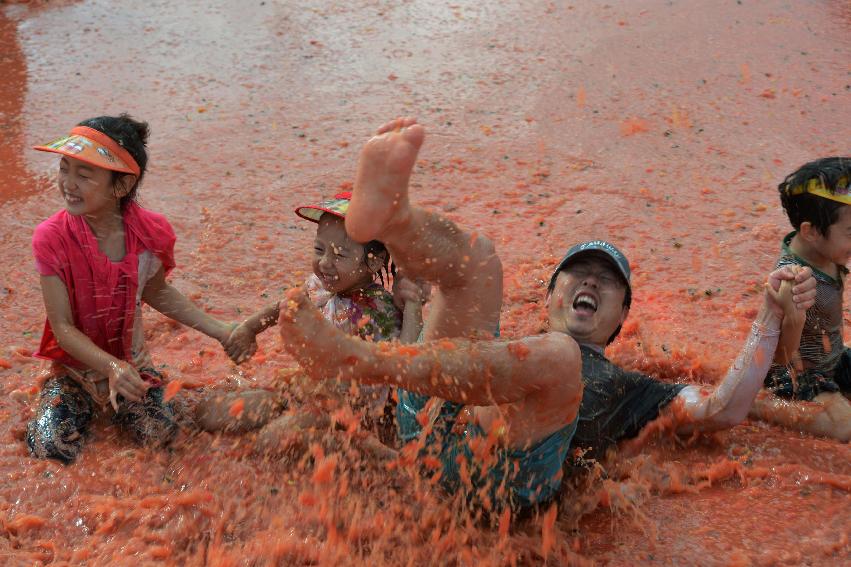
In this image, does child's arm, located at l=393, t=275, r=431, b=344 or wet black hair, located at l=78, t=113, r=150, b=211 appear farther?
child's arm, located at l=393, t=275, r=431, b=344

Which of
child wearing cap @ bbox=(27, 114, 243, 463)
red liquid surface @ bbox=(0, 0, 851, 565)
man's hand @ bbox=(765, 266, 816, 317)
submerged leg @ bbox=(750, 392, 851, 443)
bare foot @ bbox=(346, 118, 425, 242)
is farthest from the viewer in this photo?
submerged leg @ bbox=(750, 392, 851, 443)

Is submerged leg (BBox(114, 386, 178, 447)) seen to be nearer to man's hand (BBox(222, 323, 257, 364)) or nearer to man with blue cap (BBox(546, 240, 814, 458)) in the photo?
man's hand (BBox(222, 323, 257, 364))

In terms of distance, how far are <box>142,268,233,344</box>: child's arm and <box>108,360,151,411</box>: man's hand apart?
0.47 m

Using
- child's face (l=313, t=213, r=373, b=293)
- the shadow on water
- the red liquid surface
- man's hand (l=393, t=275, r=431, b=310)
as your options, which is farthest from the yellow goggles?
the shadow on water

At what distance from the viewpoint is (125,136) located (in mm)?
3441

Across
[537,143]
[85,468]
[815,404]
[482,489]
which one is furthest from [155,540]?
[537,143]

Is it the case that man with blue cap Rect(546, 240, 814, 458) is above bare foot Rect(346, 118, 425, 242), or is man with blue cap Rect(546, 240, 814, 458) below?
below

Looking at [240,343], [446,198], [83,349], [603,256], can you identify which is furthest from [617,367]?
[446,198]

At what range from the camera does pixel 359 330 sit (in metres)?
3.63

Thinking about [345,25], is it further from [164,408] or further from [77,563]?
[77,563]

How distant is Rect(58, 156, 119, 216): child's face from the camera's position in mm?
3303

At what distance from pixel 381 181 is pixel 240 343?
1388mm

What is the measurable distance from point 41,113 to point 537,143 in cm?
380

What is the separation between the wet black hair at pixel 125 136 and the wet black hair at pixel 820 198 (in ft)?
8.55
